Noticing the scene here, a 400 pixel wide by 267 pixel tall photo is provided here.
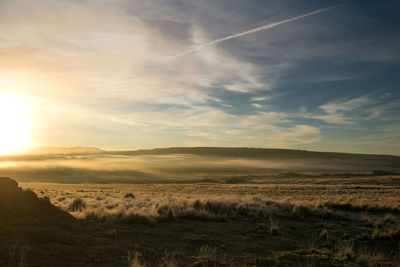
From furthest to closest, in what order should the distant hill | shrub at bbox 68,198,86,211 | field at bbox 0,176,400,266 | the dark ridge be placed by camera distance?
1. the distant hill
2. shrub at bbox 68,198,86,211
3. the dark ridge
4. field at bbox 0,176,400,266

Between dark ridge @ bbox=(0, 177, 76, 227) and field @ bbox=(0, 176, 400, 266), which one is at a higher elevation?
dark ridge @ bbox=(0, 177, 76, 227)

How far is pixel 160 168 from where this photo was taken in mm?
117500

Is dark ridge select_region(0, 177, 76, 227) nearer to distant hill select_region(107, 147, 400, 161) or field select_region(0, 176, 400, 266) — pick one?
field select_region(0, 176, 400, 266)

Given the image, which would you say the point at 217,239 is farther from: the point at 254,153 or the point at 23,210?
the point at 254,153

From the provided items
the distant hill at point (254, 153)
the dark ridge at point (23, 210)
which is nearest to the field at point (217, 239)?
the dark ridge at point (23, 210)

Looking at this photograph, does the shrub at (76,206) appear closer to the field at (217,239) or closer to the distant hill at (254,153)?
the field at (217,239)

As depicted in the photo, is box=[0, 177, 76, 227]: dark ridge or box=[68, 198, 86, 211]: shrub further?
box=[68, 198, 86, 211]: shrub

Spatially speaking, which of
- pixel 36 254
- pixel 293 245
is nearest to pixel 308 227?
pixel 293 245

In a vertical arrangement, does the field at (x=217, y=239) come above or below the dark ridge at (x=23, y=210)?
below

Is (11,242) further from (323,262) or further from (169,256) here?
(323,262)

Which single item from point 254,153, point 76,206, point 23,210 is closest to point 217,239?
point 23,210

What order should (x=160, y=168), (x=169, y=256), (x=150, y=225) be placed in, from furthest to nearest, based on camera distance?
(x=160, y=168), (x=150, y=225), (x=169, y=256)

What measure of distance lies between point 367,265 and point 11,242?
9356mm

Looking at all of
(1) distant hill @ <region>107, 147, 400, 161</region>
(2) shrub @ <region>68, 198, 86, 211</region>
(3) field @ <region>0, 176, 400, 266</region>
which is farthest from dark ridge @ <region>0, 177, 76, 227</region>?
(1) distant hill @ <region>107, 147, 400, 161</region>
